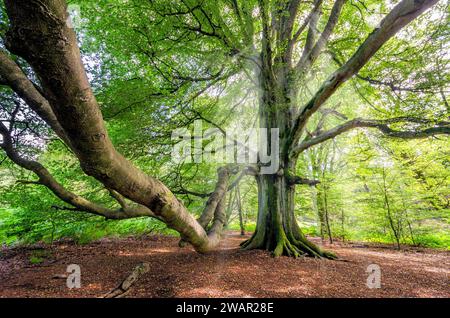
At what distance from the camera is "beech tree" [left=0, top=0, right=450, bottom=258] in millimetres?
1183

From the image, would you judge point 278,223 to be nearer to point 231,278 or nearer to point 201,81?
point 231,278

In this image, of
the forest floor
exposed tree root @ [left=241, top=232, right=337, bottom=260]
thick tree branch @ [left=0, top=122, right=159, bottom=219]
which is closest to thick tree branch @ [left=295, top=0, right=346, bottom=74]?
exposed tree root @ [left=241, top=232, right=337, bottom=260]

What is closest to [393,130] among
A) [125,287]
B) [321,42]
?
[321,42]

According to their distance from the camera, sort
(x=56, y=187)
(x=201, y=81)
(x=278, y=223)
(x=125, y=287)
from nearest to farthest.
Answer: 1. (x=56, y=187)
2. (x=125, y=287)
3. (x=201, y=81)
4. (x=278, y=223)

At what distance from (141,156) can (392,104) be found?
603 cm

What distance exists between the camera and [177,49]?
369 centimetres

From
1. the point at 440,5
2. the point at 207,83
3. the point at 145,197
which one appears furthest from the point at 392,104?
the point at 145,197

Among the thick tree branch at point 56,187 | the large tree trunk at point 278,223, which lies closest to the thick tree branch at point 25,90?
the thick tree branch at point 56,187

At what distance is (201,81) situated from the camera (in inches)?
200

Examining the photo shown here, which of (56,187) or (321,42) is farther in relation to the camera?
(321,42)

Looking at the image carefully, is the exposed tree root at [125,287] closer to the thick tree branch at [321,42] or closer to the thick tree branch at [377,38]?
the thick tree branch at [377,38]

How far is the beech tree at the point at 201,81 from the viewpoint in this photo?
1183 mm

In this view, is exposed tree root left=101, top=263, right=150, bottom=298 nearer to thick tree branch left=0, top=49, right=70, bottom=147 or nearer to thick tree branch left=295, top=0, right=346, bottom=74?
thick tree branch left=0, top=49, right=70, bottom=147
